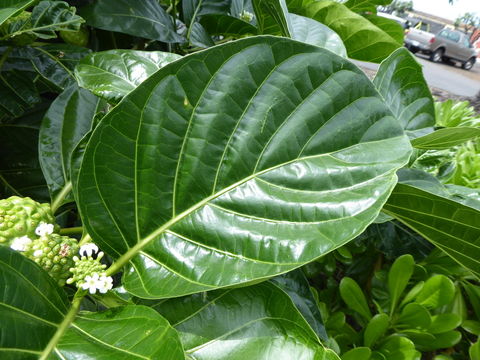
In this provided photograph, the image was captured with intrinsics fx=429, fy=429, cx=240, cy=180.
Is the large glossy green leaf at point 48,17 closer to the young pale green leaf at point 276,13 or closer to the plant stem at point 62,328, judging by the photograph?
the young pale green leaf at point 276,13

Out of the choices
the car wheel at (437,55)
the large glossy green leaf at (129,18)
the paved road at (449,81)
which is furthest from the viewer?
the car wheel at (437,55)

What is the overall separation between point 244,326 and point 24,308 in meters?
0.25

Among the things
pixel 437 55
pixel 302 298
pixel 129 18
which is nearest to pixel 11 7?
pixel 129 18

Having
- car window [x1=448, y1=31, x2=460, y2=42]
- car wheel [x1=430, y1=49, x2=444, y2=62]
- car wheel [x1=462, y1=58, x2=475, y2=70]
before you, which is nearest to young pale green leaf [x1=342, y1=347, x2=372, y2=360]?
car window [x1=448, y1=31, x2=460, y2=42]

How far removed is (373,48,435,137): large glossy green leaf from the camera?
2.49ft

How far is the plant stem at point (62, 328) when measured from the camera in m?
0.45

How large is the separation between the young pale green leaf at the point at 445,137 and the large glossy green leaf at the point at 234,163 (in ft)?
0.74

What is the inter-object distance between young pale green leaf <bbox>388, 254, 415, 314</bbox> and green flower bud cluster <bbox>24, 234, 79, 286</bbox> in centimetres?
77

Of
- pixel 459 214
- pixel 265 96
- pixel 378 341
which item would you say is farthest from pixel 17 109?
pixel 378 341

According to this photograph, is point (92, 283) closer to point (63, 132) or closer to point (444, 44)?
point (63, 132)

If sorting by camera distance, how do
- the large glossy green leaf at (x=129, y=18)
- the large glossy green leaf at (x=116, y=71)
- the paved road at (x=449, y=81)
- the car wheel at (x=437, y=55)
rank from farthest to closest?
1. the car wheel at (x=437, y=55)
2. the paved road at (x=449, y=81)
3. the large glossy green leaf at (x=129, y=18)
4. the large glossy green leaf at (x=116, y=71)

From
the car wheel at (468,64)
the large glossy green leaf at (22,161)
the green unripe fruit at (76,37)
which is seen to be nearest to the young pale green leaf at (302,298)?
the large glossy green leaf at (22,161)

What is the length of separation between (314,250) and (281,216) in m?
0.06

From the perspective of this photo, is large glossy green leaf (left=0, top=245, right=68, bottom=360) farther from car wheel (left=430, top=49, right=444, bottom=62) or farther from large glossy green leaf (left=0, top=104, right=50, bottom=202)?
car wheel (left=430, top=49, right=444, bottom=62)
